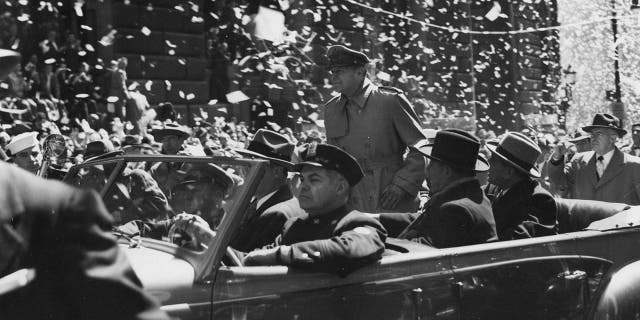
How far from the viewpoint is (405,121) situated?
627 centimetres

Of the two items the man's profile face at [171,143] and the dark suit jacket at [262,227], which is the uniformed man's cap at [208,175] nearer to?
the dark suit jacket at [262,227]

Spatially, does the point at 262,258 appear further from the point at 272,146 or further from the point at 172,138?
the point at 172,138

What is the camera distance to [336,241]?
364 centimetres

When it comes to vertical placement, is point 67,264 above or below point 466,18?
above

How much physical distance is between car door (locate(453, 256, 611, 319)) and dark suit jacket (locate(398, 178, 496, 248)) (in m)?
0.36

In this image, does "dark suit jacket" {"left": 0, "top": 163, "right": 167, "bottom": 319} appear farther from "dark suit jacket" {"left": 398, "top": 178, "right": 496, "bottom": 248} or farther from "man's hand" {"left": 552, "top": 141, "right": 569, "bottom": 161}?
"man's hand" {"left": 552, "top": 141, "right": 569, "bottom": 161}

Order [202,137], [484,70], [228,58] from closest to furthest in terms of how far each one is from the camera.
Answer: [202,137], [228,58], [484,70]

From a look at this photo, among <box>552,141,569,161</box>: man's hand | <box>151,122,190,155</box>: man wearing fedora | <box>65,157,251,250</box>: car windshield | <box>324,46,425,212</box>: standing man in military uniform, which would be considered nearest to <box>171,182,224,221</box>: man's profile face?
<box>65,157,251,250</box>: car windshield

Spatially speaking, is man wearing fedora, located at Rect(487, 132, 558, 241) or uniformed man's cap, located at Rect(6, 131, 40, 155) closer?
man wearing fedora, located at Rect(487, 132, 558, 241)

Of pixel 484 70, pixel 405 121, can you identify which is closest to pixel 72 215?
pixel 405 121

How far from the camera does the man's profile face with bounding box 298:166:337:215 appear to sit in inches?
164

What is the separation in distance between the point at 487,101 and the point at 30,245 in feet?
82.3

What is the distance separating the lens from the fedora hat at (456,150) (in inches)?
193

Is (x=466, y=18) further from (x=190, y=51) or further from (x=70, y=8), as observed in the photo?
(x=70, y=8)
